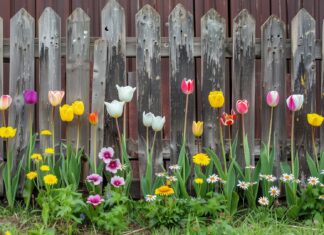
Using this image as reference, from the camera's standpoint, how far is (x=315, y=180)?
148 inches

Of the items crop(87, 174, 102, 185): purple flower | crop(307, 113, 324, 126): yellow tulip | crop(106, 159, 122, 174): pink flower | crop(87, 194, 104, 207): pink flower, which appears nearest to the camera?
crop(87, 194, 104, 207): pink flower

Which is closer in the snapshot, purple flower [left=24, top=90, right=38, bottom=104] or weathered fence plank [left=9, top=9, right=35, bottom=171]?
purple flower [left=24, top=90, right=38, bottom=104]

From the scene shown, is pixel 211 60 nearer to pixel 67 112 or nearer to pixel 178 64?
pixel 178 64

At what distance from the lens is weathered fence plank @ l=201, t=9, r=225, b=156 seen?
13.4 ft

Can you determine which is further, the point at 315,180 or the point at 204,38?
the point at 204,38

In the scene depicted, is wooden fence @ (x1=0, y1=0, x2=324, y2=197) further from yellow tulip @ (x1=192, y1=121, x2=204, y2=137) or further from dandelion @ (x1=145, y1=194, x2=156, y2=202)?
dandelion @ (x1=145, y1=194, x2=156, y2=202)

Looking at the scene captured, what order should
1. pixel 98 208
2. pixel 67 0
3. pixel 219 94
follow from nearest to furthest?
pixel 98 208 → pixel 219 94 → pixel 67 0

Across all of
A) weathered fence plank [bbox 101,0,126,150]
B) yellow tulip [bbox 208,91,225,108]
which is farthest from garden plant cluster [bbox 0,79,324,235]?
weathered fence plank [bbox 101,0,126,150]

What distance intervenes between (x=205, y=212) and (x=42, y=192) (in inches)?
40.7

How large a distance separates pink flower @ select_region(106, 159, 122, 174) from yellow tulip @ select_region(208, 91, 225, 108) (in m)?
0.72

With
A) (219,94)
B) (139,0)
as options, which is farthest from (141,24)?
(139,0)

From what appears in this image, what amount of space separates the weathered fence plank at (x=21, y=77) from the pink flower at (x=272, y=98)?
163cm

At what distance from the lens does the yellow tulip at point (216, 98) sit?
149 inches

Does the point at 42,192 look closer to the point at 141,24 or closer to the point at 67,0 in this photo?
the point at 141,24
